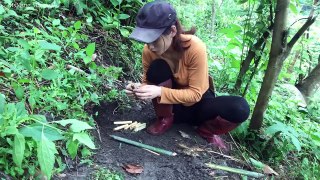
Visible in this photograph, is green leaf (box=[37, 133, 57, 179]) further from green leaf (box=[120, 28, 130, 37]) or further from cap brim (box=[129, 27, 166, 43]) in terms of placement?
green leaf (box=[120, 28, 130, 37])

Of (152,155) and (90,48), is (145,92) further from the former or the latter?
(90,48)

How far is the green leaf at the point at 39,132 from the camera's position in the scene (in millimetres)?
1658

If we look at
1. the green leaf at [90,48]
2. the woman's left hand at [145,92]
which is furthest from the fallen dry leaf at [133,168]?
the green leaf at [90,48]

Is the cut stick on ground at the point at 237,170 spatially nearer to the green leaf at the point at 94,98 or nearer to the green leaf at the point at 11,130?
the green leaf at the point at 94,98

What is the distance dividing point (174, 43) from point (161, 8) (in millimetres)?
315

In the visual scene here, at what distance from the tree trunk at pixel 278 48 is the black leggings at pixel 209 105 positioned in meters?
0.41

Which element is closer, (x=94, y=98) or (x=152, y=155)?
(x=152, y=155)

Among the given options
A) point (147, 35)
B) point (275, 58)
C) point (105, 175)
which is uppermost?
point (147, 35)

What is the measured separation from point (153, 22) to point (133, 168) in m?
1.00

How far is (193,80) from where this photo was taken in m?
2.72

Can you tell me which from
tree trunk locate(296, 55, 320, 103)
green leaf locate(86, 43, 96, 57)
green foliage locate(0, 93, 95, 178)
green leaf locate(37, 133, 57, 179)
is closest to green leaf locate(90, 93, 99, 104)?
green leaf locate(86, 43, 96, 57)

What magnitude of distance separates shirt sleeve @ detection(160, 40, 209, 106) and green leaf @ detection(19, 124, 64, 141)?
1.15 meters

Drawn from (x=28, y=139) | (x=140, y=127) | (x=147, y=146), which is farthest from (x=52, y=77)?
(x=140, y=127)

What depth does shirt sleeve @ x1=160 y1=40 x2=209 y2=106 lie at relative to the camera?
267cm
